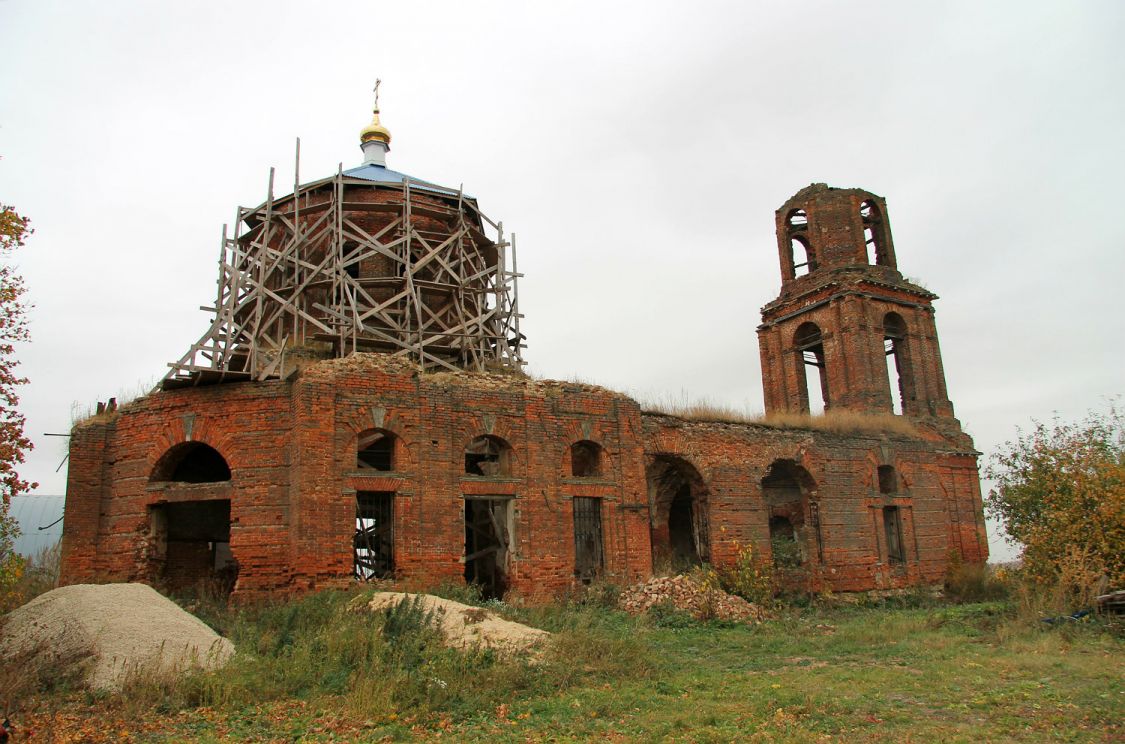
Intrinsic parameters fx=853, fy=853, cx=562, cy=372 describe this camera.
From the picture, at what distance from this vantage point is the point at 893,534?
20359 mm

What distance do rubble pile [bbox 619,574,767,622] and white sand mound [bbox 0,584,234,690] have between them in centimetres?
714

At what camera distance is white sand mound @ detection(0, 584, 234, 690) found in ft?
28.3

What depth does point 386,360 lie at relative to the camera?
576 inches

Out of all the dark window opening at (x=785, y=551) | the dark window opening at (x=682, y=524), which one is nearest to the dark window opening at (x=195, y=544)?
the dark window opening at (x=682, y=524)

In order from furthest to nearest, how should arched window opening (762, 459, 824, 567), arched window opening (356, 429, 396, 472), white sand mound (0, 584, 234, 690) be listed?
arched window opening (762, 459, 824, 567) → arched window opening (356, 429, 396, 472) → white sand mound (0, 584, 234, 690)

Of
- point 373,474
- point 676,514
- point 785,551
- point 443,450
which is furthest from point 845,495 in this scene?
point 373,474

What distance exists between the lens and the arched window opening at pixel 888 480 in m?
20.7

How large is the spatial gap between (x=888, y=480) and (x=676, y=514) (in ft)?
17.8

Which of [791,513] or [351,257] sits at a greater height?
[351,257]

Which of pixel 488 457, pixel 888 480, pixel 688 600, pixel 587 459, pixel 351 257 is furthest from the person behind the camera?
pixel 888 480

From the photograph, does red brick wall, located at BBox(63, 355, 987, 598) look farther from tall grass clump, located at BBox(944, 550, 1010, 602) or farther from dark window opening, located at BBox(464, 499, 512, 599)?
tall grass clump, located at BBox(944, 550, 1010, 602)

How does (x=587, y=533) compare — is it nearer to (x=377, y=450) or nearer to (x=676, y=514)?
(x=377, y=450)

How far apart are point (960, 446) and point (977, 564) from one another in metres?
3.26

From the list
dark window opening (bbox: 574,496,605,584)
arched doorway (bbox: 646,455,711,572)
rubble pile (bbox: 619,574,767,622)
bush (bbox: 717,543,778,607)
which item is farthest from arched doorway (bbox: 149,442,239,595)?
bush (bbox: 717,543,778,607)
